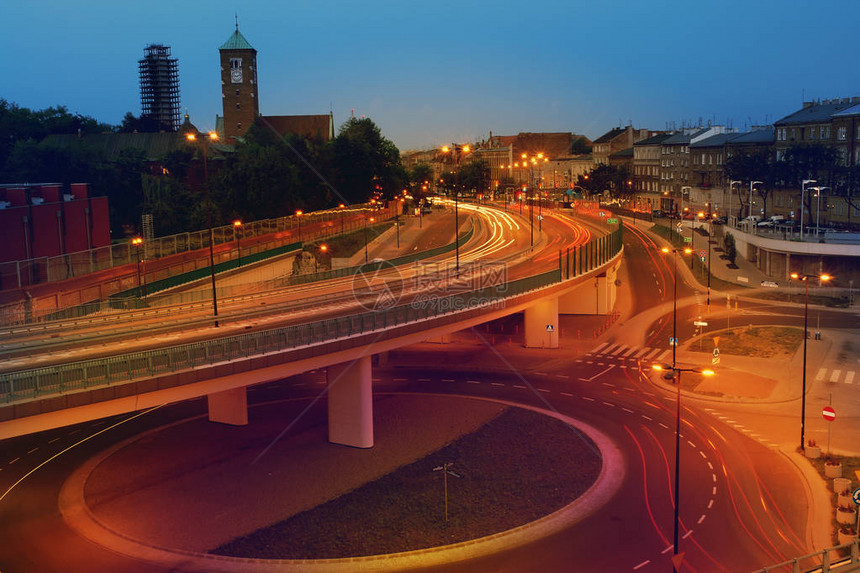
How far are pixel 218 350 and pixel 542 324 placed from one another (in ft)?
101

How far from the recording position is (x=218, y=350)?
30250 mm

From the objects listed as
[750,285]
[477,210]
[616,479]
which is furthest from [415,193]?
[616,479]

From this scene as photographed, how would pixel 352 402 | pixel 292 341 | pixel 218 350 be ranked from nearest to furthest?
pixel 218 350 < pixel 292 341 < pixel 352 402

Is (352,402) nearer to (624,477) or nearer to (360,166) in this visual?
(624,477)

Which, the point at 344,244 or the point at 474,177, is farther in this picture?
the point at 474,177

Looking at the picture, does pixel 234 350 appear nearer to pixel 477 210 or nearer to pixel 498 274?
pixel 498 274

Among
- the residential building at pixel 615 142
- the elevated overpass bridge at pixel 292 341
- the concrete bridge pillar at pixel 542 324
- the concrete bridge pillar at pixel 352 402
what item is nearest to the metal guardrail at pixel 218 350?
the elevated overpass bridge at pixel 292 341

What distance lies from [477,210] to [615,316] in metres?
52.7

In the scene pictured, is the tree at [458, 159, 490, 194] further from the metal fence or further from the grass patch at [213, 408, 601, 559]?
the grass patch at [213, 408, 601, 559]

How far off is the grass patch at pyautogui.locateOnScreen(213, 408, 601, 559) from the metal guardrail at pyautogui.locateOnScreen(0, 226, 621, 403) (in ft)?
21.0

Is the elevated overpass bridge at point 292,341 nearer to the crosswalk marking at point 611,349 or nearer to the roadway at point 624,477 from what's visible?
the crosswalk marking at point 611,349

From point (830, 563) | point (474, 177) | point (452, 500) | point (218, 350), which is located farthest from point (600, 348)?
point (474, 177)

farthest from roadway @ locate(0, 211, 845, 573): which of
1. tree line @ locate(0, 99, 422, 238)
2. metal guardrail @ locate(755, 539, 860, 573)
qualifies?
tree line @ locate(0, 99, 422, 238)

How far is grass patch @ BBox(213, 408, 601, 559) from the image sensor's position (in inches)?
1120
